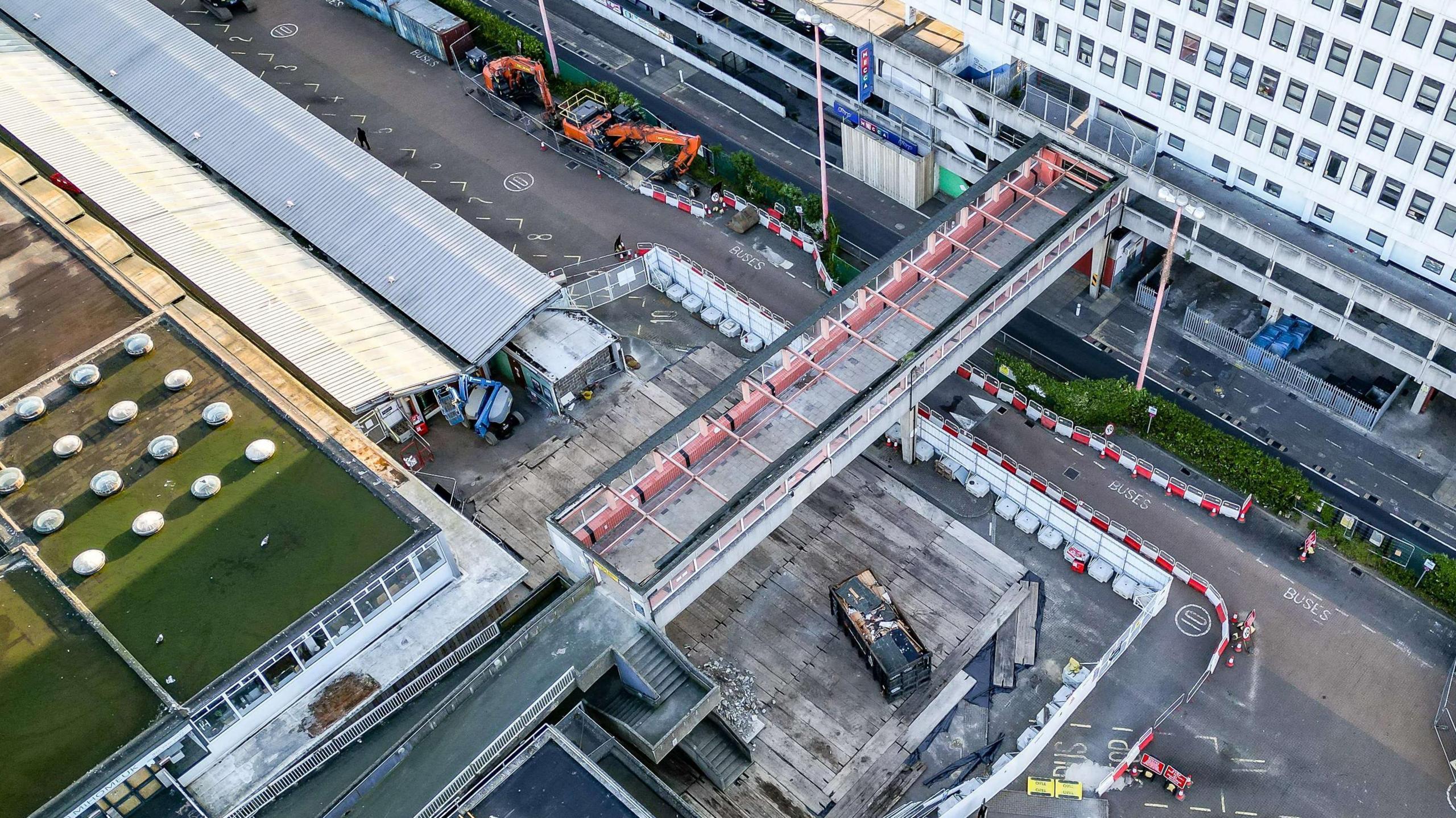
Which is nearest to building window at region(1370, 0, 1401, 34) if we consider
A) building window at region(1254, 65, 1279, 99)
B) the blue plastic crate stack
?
building window at region(1254, 65, 1279, 99)

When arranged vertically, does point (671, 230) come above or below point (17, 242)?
below

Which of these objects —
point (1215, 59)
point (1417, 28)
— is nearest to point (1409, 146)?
point (1417, 28)

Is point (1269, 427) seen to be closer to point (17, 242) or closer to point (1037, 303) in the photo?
point (1037, 303)

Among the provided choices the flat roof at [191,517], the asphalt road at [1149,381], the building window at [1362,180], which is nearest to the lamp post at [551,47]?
the flat roof at [191,517]

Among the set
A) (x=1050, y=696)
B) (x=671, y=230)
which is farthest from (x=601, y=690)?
(x=671, y=230)

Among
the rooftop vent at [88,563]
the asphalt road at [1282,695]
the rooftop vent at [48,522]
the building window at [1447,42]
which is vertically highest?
the building window at [1447,42]

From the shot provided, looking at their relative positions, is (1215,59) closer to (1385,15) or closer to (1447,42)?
(1385,15)

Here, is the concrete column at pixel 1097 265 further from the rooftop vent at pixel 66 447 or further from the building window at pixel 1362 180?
the rooftop vent at pixel 66 447

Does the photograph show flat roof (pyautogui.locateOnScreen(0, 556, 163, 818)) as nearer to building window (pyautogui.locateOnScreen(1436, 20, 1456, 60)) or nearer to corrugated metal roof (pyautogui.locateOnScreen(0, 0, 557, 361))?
corrugated metal roof (pyautogui.locateOnScreen(0, 0, 557, 361))
